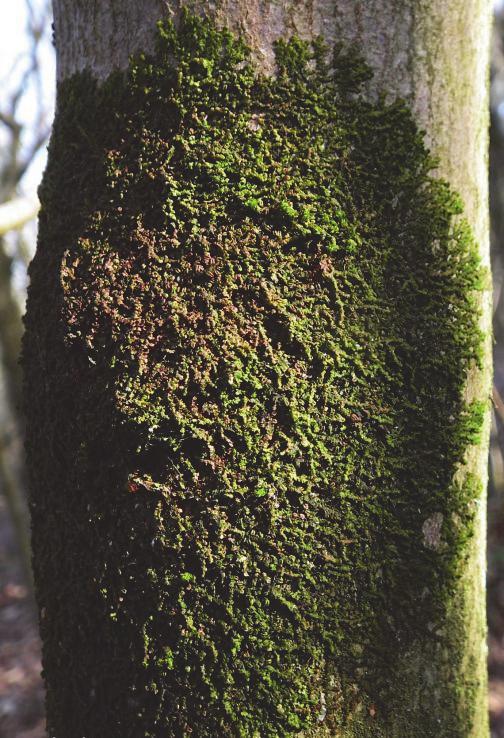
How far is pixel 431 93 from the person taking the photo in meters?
0.98

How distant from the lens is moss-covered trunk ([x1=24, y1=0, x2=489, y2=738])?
0.90 metres

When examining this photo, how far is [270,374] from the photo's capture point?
91 centimetres

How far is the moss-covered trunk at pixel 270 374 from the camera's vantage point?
2.95 ft

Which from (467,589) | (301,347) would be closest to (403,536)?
(467,589)

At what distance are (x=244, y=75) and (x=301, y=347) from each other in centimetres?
49

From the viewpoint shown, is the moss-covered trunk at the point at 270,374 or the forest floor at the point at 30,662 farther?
the forest floor at the point at 30,662

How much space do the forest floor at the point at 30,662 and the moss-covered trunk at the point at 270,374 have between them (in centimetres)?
361

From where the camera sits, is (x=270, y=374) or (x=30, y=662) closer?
(x=270, y=374)

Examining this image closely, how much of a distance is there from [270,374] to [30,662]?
7167 mm

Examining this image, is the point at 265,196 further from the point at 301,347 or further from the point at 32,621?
the point at 32,621

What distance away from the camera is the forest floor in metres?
4.16

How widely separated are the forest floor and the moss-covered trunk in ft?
11.9

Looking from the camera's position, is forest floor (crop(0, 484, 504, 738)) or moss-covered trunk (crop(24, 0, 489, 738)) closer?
moss-covered trunk (crop(24, 0, 489, 738))

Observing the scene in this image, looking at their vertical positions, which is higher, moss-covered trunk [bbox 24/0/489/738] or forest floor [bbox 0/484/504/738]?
moss-covered trunk [bbox 24/0/489/738]
